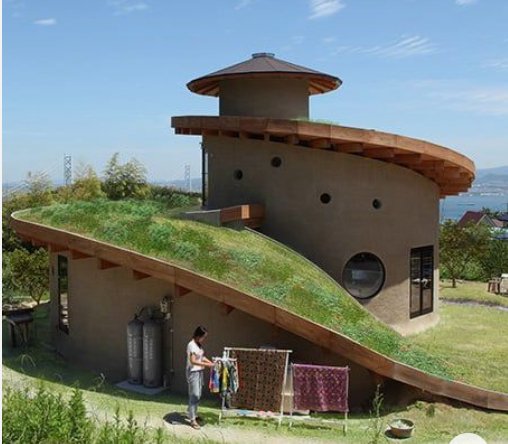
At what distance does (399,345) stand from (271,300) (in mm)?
2686

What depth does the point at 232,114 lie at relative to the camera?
51.9 feet

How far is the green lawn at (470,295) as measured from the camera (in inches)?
797

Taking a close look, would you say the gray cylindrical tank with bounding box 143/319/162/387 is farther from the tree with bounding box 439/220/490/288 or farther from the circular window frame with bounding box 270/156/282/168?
the tree with bounding box 439/220/490/288

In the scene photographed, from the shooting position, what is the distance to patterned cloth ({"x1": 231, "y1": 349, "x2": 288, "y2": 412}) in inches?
387

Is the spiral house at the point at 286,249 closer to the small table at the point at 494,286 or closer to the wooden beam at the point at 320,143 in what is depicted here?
the wooden beam at the point at 320,143

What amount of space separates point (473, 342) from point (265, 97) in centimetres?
839

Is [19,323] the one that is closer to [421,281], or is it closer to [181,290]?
[181,290]

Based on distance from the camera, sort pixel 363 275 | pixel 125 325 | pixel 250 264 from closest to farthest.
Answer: pixel 250 264 < pixel 125 325 < pixel 363 275

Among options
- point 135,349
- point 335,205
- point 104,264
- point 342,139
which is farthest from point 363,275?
point 104,264

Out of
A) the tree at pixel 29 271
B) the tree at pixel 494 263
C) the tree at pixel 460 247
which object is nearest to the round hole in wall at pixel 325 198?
the tree at pixel 29 271

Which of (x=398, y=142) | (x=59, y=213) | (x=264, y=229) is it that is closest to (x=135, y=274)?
(x=59, y=213)

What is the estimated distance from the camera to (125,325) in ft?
40.6

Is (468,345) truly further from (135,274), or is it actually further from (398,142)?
(135,274)

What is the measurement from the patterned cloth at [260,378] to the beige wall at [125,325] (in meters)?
1.15
